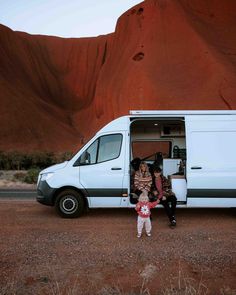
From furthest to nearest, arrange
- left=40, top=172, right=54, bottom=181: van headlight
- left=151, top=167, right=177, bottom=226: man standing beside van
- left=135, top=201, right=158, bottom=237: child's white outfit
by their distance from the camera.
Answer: left=40, top=172, right=54, bottom=181: van headlight, left=151, top=167, right=177, bottom=226: man standing beside van, left=135, top=201, right=158, bottom=237: child's white outfit

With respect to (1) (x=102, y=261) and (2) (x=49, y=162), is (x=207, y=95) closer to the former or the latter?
(2) (x=49, y=162)

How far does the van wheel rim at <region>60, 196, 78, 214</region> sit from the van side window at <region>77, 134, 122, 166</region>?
86cm

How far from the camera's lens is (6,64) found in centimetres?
5541

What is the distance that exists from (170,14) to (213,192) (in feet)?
121

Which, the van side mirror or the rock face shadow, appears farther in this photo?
the rock face shadow

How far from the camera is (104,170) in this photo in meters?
9.34

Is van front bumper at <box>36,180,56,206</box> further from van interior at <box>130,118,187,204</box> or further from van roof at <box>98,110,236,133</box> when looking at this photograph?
van interior at <box>130,118,187,204</box>

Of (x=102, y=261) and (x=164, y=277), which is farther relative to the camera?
(x=102, y=261)

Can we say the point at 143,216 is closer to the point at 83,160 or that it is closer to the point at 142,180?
the point at 142,180

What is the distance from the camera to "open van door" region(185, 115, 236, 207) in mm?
9109

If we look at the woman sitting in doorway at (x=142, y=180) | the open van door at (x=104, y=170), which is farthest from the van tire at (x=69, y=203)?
the woman sitting in doorway at (x=142, y=180)

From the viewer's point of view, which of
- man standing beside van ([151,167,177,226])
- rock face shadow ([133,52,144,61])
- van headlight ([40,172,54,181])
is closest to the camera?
man standing beside van ([151,167,177,226])

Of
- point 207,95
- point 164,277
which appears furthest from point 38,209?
point 207,95

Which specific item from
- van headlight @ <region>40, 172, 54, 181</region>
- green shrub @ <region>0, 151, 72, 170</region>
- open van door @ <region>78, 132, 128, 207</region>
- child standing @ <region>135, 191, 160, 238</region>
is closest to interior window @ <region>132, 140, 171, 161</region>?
open van door @ <region>78, 132, 128, 207</region>
